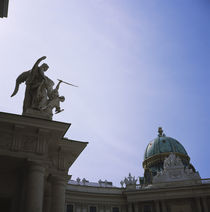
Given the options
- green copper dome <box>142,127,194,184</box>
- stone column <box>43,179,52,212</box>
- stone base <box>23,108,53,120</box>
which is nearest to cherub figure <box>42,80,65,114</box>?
stone base <box>23,108,53,120</box>

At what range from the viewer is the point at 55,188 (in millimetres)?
13438

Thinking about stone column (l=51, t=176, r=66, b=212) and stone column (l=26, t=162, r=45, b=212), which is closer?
stone column (l=26, t=162, r=45, b=212)

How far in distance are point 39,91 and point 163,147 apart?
192 feet

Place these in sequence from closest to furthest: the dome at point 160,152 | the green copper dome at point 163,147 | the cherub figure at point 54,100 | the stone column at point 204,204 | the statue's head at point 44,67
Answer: the cherub figure at point 54,100 → the statue's head at point 44,67 → the stone column at point 204,204 → the dome at point 160,152 → the green copper dome at point 163,147

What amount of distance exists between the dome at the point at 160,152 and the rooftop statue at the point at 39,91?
176ft

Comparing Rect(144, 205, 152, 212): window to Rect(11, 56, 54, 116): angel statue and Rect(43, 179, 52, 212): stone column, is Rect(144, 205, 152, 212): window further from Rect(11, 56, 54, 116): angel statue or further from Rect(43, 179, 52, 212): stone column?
Rect(11, 56, 54, 116): angel statue

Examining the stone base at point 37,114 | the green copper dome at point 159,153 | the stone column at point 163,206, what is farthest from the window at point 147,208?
the stone base at point 37,114

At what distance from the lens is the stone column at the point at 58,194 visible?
1284 cm

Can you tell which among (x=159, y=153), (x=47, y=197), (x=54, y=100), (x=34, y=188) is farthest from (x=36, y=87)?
(x=159, y=153)

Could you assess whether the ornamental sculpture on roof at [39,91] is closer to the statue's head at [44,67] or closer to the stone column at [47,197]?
the statue's head at [44,67]

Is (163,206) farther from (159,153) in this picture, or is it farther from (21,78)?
(21,78)

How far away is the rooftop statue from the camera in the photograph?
13656mm

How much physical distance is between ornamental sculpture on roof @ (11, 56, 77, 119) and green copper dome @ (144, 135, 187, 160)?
56.4 metres

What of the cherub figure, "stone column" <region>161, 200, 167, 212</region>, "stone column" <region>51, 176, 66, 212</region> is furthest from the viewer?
"stone column" <region>161, 200, 167, 212</region>
